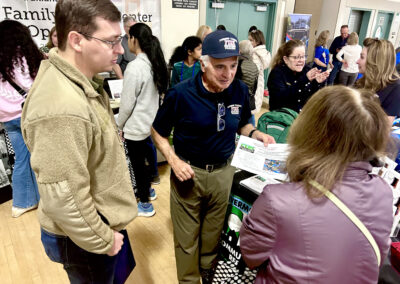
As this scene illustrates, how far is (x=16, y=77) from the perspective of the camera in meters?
2.30

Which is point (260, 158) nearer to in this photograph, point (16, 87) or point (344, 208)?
point (344, 208)

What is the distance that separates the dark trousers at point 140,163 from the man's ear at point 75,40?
1.61m

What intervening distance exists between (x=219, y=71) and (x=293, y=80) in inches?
56.7

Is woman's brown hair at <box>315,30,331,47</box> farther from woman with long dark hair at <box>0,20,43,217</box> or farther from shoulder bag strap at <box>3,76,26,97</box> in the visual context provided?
shoulder bag strap at <box>3,76,26,97</box>

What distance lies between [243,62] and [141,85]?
129 centimetres

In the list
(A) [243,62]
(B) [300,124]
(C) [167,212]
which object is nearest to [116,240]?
(B) [300,124]

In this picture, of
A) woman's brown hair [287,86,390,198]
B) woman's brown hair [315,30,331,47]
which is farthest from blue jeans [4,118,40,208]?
woman's brown hair [315,30,331,47]

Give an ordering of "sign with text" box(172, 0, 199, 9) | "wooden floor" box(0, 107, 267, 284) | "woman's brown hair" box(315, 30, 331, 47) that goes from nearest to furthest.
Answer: "wooden floor" box(0, 107, 267, 284), "sign with text" box(172, 0, 199, 9), "woman's brown hair" box(315, 30, 331, 47)

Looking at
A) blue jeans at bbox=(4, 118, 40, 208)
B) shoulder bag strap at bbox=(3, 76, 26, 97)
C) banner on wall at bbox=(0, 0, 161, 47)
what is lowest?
blue jeans at bbox=(4, 118, 40, 208)

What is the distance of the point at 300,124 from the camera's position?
0.96 meters

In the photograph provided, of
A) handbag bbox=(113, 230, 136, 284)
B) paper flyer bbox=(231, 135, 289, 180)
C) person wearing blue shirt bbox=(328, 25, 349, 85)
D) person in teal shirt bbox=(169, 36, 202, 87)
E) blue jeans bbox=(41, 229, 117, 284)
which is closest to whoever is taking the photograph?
blue jeans bbox=(41, 229, 117, 284)

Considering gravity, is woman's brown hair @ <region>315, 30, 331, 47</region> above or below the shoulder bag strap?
above

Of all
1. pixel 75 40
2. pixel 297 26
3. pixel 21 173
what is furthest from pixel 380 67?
pixel 297 26

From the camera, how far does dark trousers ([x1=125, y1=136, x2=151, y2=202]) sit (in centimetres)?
255
